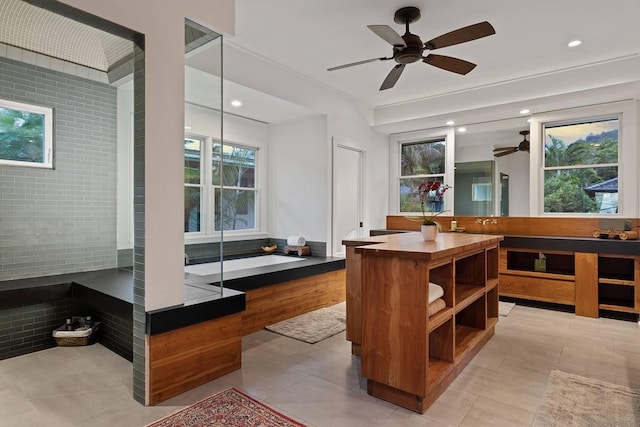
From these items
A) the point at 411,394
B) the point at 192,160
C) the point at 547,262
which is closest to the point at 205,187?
the point at 192,160

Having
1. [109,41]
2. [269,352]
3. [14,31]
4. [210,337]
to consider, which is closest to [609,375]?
[269,352]

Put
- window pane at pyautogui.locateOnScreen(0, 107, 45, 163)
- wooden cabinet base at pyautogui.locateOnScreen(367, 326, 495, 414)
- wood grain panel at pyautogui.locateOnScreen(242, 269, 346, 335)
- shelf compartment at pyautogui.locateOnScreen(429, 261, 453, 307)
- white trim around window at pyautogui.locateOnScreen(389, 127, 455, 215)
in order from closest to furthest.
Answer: wooden cabinet base at pyautogui.locateOnScreen(367, 326, 495, 414), shelf compartment at pyautogui.locateOnScreen(429, 261, 453, 307), window pane at pyautogui.locateOnScreen(0, 107, 45, 163), wood grain panel at pyautogui.locateOnScreen(242, 269, 346, 335), white trim around window at pyautogui.locateOnScreen(389, 127, 455, 215)

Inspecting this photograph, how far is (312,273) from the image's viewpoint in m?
4.38

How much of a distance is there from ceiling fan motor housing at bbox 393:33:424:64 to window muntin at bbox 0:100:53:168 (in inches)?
134

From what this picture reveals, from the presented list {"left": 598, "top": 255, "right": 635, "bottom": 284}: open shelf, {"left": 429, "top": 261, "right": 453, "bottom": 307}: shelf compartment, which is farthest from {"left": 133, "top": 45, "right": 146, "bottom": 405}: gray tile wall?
{"left": 598, "top": 255, "right": 635, "bottom": 284}: open shelf

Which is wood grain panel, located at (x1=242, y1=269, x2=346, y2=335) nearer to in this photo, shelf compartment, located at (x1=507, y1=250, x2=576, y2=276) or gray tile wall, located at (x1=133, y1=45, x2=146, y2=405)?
gray tile wall, located at (x1=133, y1=45, x2=146, y2=405)

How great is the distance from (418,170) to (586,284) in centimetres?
289

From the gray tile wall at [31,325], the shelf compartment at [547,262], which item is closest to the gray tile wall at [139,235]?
the gray tile wall at [31,325]

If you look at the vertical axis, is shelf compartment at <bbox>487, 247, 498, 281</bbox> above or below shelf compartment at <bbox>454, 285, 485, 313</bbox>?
above

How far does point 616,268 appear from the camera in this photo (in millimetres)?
4449

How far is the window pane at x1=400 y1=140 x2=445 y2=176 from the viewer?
19.4 feet

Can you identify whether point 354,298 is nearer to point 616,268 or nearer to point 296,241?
point 296,241

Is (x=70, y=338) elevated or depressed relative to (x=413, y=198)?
depressed

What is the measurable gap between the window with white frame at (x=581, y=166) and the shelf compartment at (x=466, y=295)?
260cm
